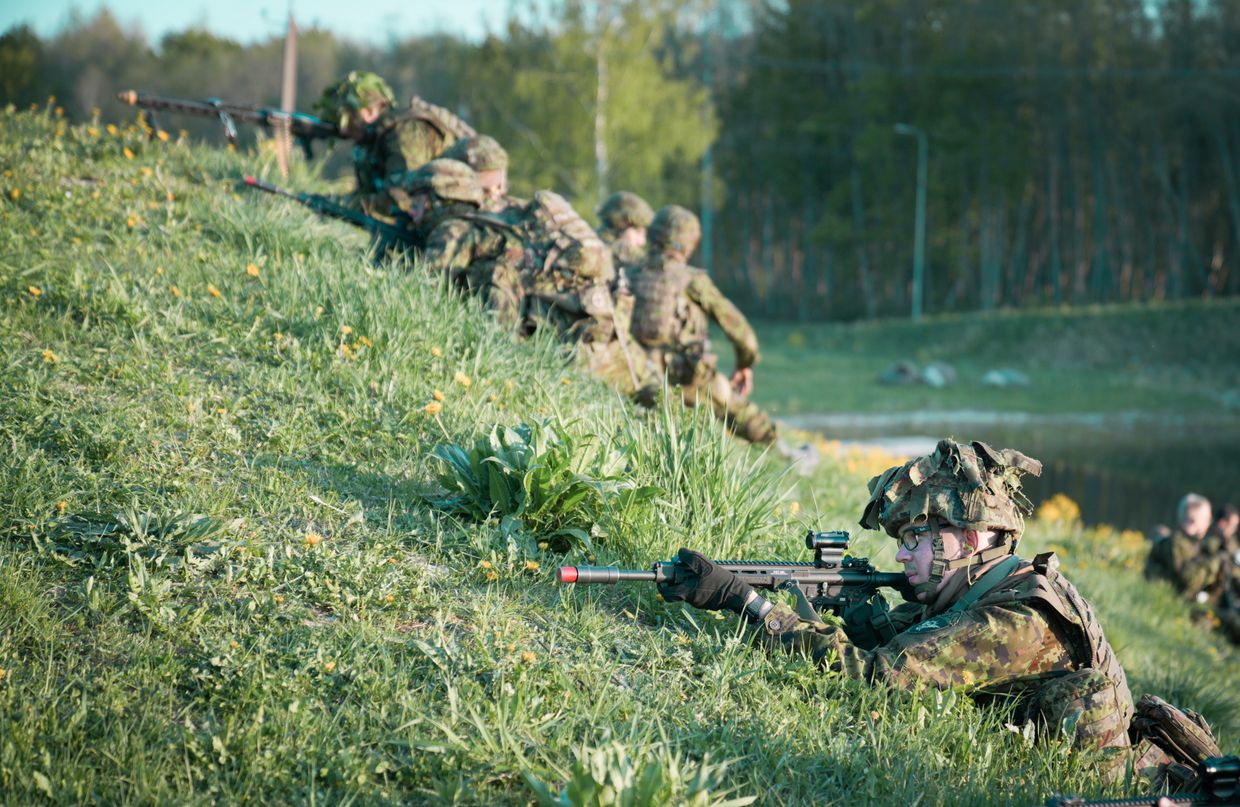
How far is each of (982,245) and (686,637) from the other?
43.3 meters

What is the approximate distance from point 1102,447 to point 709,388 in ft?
52.3

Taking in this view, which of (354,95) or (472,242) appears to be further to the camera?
(354,95)

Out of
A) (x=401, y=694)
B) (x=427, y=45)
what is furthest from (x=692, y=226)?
(x=427, y=45)

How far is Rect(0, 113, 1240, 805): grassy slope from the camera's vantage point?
136 inches

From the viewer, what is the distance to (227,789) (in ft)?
10.6

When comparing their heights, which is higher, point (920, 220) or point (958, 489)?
point (920, 220)

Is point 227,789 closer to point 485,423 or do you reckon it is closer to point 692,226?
point 485,423

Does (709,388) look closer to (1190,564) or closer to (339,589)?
(339,589)

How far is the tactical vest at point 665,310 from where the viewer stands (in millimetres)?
9594

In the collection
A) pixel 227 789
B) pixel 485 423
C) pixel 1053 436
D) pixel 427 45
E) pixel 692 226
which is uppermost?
pixel 427 45

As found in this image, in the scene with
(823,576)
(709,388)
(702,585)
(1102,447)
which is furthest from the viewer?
(1102,447)

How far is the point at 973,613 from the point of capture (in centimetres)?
400

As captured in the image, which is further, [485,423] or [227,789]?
[485,423]

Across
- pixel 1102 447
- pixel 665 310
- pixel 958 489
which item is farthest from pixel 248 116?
pixel 1102 447
